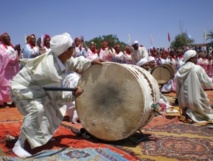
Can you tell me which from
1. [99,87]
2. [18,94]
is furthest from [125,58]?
[18,94]

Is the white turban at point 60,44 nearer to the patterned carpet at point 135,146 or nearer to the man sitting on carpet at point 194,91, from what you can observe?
the patterned carpet at point 135,146

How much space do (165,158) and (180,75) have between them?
2.80 m

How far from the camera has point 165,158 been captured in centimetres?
367

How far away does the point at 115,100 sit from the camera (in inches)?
158

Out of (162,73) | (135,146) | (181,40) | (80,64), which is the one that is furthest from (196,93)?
(181,40)

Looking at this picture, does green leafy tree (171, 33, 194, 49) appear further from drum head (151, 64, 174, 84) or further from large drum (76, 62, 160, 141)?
large drum (76, 62, 160, 141)

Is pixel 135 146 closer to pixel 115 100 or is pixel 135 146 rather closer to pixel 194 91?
pixel 115 100

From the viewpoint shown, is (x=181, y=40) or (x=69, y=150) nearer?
(x=69, y=150)

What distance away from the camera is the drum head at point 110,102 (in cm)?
388

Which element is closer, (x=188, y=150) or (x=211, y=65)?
(x=188, y=150)

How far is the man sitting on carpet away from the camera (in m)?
5.84

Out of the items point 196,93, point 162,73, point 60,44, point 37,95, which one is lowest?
point 196,93

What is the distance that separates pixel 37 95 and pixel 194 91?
349cm

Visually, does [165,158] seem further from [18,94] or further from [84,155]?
[18,94]
